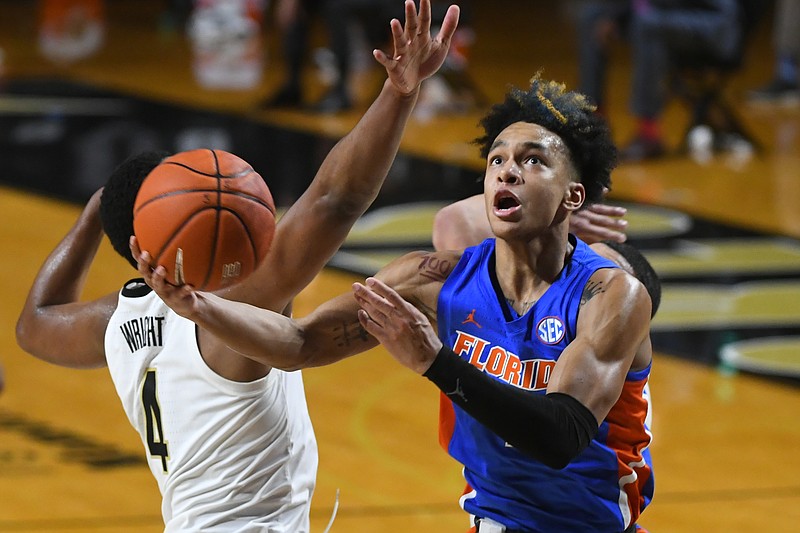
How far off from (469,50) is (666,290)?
27.4ft

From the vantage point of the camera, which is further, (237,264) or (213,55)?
(213,55)

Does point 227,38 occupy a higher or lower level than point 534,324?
lower

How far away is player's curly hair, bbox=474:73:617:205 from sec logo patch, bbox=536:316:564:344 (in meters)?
0.38

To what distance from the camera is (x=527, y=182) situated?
129 inches

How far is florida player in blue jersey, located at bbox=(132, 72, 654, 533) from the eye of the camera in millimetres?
3199

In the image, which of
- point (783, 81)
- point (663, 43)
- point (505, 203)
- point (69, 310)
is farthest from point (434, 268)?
point (783, 81)

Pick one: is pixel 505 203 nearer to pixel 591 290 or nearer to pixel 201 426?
pixel 591 290

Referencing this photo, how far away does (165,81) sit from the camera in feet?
47.2

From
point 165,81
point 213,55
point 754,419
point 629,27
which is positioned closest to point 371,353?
point 754,419

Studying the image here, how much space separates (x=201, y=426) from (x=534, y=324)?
891mm

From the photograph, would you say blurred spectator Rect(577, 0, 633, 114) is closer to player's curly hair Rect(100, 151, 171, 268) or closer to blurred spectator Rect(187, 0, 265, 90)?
blurred spectator Rect(187, 0, 265, 90)

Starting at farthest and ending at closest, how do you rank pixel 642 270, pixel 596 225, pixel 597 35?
pixel 597 35
pixel 596 225
pixel 642 270

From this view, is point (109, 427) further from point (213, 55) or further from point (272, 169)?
point (213, 55)

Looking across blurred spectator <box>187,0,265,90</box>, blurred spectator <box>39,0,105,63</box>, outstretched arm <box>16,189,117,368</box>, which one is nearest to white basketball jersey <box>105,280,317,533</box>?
outstretched arm <box>16,189,117,368</box>
